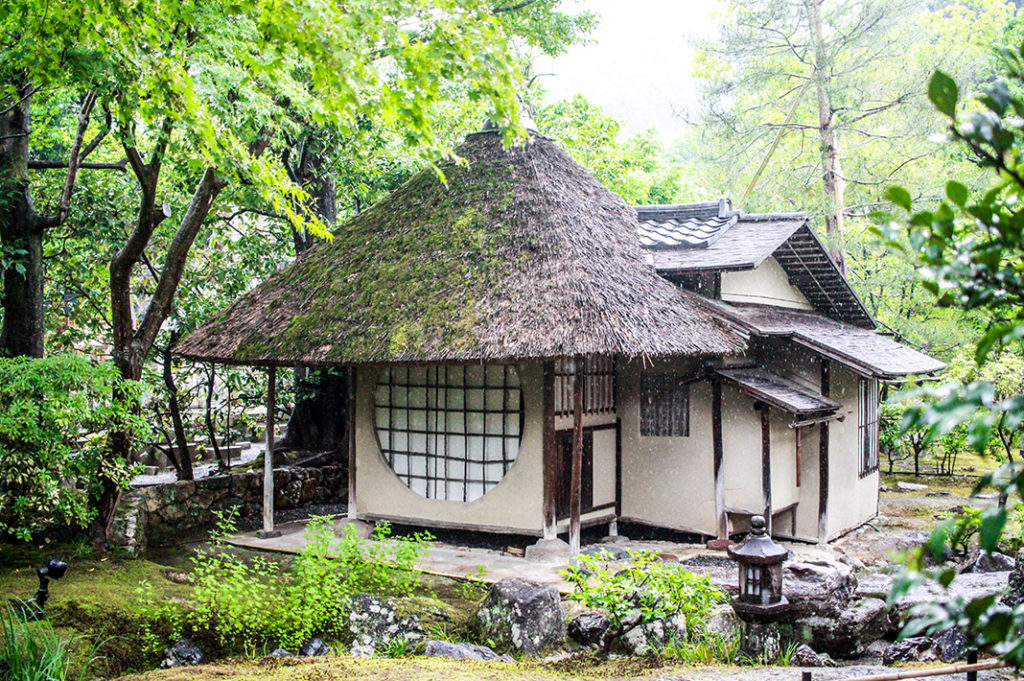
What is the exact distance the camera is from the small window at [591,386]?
9.51 metres

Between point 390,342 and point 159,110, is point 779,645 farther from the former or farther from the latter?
point 159,110

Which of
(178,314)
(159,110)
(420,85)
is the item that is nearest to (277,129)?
(159,110)

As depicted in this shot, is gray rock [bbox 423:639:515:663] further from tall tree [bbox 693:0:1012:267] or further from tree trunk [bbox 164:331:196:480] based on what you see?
tall tree [bbox 693:0:1012:267]

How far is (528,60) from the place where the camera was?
2058cm

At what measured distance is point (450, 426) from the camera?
32.6 ft

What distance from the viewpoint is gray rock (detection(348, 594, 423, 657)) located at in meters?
6.48

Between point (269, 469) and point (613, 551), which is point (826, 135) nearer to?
point (613, 551)

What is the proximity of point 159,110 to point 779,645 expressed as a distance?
694 cm

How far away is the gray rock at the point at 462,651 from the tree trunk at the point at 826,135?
12805mm

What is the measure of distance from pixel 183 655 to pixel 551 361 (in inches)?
179

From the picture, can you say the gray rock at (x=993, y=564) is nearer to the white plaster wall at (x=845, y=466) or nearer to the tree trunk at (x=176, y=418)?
the white plaster wall at (x=845, y=466)

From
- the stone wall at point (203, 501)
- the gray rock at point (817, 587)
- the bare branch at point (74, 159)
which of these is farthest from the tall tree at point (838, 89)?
the bare branch at point (74, 159)

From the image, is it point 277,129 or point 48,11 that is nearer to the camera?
point 48,11

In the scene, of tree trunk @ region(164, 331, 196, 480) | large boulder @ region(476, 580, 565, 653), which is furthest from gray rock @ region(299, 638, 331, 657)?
tree trunk @ region(164, 331, 196, 480)
